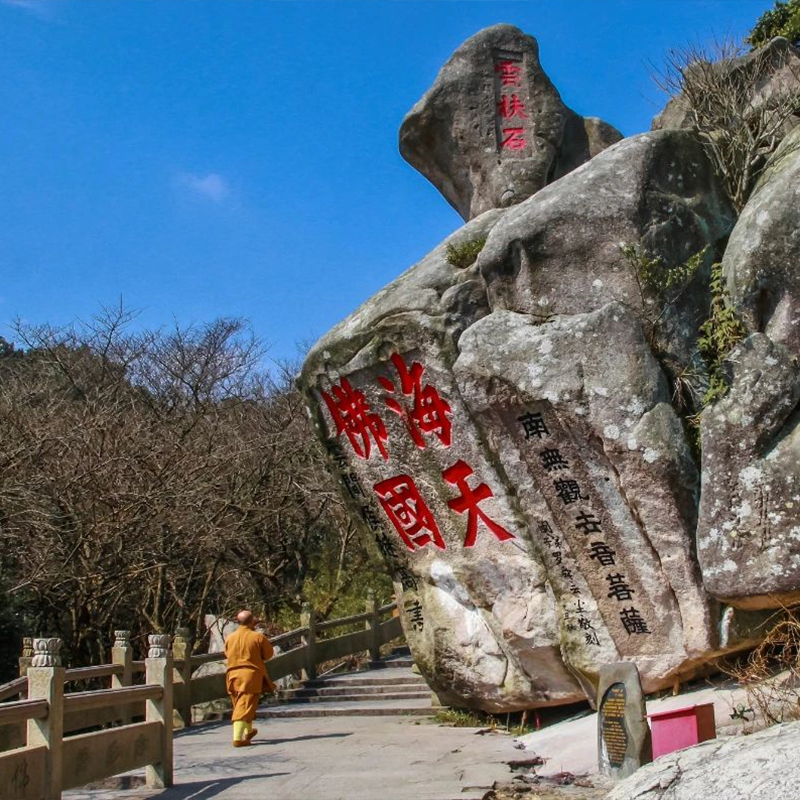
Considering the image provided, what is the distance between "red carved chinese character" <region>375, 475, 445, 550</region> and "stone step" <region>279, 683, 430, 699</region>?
3636 millimetres

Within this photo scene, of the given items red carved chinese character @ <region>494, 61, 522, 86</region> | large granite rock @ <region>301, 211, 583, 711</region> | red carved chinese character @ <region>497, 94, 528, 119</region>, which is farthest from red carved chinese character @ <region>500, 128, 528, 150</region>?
large granite rock @ <region>301, 211, 583, 711</region>

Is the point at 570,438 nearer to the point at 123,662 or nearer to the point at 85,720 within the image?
the point at 85,720

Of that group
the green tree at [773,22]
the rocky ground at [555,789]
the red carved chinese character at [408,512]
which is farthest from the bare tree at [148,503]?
the green tree at [773,22]

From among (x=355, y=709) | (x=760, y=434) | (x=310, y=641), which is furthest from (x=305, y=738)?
(x=760, y=434)

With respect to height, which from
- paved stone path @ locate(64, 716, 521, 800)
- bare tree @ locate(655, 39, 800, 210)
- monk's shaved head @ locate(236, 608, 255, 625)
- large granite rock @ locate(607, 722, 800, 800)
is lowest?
paved stone path @ locate(64, 716, 521, 800)

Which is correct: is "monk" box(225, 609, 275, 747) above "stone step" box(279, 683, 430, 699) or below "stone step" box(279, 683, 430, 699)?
above

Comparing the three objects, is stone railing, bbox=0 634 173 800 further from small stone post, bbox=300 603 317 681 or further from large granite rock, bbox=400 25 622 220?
small stone post, bbox=300 603 317 681

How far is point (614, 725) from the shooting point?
6203mm

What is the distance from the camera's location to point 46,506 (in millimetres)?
12414

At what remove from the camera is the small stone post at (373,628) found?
1602 cm

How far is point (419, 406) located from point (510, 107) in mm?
3695

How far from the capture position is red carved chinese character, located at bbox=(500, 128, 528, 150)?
10.6 metres

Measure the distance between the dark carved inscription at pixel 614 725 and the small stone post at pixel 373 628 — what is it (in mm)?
9931

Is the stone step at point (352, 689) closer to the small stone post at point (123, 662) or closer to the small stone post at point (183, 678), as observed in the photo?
the small stone post at point (183, 678)
